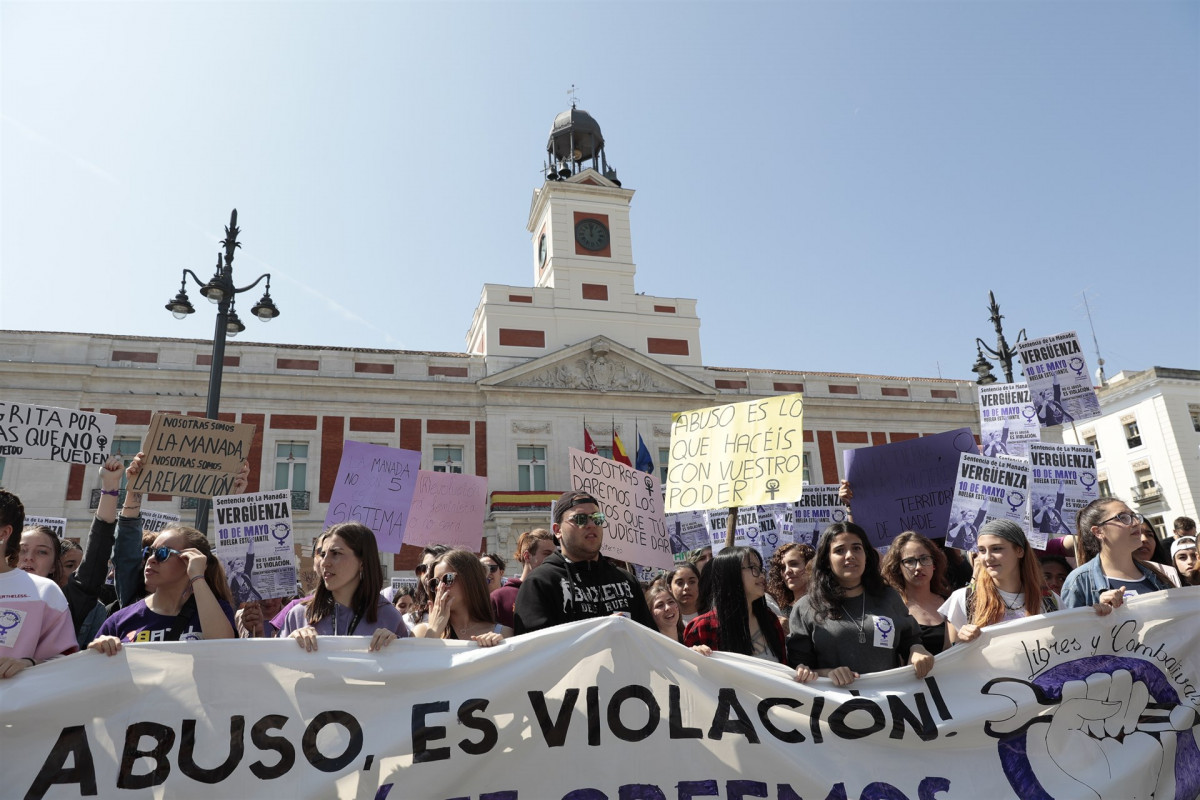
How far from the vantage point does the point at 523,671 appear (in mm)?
4043

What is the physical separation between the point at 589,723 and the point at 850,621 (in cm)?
142

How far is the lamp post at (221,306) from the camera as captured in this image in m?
11.2

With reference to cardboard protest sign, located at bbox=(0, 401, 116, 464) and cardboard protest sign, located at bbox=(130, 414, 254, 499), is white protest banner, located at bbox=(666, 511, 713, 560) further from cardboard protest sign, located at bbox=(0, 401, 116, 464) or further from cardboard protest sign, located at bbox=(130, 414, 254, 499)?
cardboard protest sign, located at bbox=(0, 401, 116, 464)

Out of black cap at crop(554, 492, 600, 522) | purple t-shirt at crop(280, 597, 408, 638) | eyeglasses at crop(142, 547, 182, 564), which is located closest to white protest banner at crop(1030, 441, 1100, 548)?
black cap at crop(554, 492, 600, 522)

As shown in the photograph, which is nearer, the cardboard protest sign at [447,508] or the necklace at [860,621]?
the necklace at [860,621]

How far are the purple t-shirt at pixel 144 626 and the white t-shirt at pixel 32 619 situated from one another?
29 cm

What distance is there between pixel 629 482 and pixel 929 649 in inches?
126

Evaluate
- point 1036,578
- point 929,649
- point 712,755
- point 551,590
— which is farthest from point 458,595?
point 1036,578

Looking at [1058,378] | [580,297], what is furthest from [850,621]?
[580,297]

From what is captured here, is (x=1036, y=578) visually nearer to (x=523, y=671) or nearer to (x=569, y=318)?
(x=523, y=671)

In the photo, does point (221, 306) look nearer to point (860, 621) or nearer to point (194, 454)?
point (194, 454)

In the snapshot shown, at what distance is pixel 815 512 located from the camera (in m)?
10.8

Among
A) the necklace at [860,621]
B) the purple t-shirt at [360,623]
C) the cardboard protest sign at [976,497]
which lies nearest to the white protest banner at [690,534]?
the cardboard protest sign at [976,497]

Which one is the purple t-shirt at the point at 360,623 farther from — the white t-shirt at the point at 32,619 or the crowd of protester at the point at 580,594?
the white t-shirt at the point at 32,619
